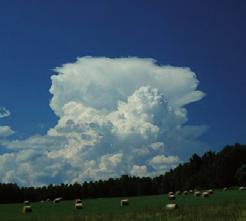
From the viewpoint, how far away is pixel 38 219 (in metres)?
45.0

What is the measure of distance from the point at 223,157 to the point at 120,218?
14320 centimetres

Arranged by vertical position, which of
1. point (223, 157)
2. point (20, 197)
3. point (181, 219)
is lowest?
point (181, 219)

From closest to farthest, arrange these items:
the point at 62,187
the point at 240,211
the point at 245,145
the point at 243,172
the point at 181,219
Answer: the point at 181,219, the point at 240,211, the point at 243,172, the point at 62,187, the point at 245,145

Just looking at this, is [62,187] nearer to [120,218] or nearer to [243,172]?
[243,172]

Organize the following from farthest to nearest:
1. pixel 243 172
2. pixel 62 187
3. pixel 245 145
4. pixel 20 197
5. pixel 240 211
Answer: pixel 245 145, pixel 62 187, pixel 243 172, pixel 20 197, pixel 240 211

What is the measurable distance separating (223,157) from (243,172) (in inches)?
798

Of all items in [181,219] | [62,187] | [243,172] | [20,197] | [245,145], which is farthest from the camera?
[245,145]

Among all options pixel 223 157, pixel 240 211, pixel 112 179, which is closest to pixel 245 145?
pixel 223 157

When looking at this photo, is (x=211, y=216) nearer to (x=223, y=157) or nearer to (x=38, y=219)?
(x=38, y=219)

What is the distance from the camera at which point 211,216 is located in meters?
40.6

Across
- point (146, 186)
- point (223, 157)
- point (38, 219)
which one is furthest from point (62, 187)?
point (38, 219)

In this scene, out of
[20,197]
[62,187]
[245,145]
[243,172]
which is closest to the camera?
[20,197]

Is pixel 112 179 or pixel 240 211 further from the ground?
pixel 112 179

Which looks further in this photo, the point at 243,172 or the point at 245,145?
the point at 245,145
